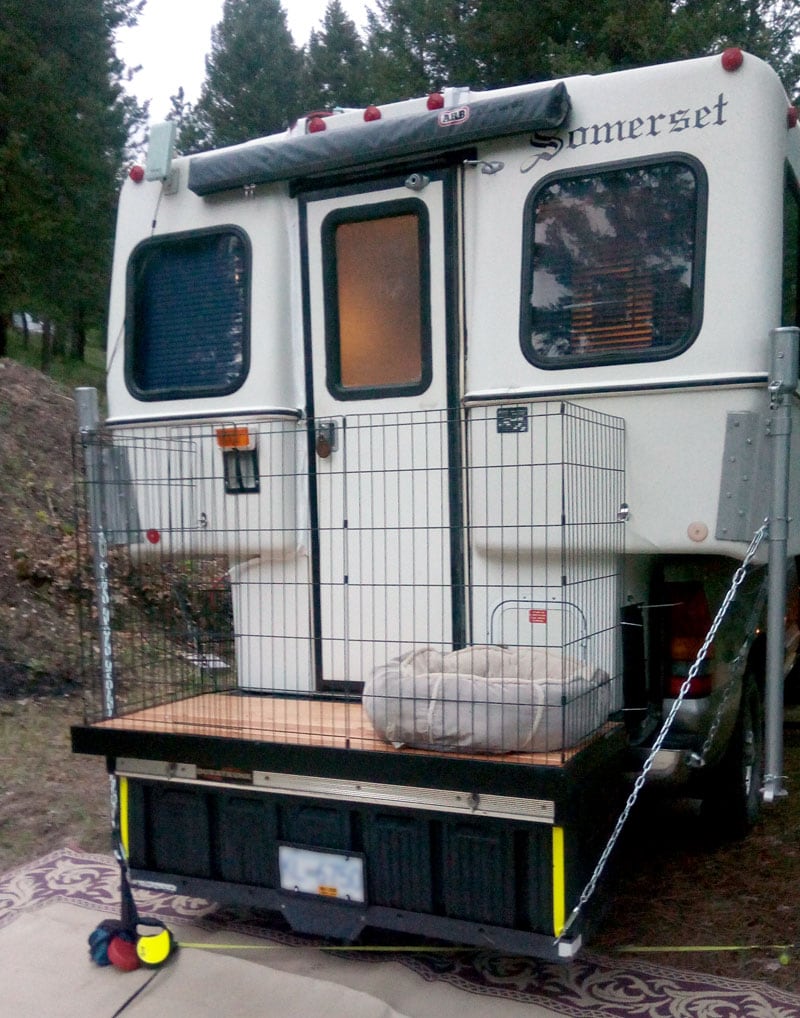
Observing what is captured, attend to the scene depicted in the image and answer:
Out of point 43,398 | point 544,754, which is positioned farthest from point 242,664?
point 43,398

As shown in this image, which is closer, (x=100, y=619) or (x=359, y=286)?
(x=100, y=619)

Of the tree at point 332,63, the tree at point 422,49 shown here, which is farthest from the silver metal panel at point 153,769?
the tree at point 332,63

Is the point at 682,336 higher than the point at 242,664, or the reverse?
the point at 682,336

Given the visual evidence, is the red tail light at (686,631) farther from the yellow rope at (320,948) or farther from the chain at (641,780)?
the yellow rope at (320,948)

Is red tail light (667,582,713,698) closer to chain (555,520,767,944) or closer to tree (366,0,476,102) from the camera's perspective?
chain (555,520,767,944)

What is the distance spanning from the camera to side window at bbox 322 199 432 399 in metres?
4.10

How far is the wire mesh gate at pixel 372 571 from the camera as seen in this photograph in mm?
3363

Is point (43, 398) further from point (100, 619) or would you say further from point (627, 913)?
point (627, 913)


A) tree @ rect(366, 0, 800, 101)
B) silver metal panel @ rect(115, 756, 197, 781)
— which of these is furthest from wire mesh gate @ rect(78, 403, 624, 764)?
tree @ rect(366, 0, 800, 101)

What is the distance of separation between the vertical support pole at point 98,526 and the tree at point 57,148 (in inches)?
510

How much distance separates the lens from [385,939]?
13.0ft

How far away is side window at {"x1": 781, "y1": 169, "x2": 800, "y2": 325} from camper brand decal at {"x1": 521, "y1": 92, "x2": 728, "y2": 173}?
0.48 metres

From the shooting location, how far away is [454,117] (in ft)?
12.7

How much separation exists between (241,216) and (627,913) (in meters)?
3.31
